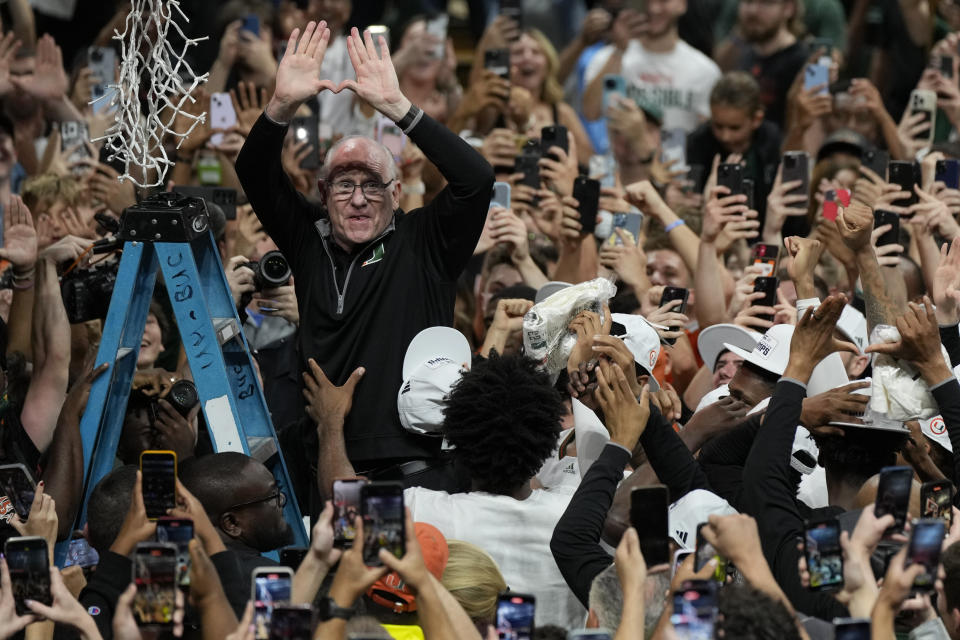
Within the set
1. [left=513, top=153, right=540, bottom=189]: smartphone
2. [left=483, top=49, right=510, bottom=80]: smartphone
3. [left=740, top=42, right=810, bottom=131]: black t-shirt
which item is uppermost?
[left=740, top=42, right=810, bottom=131]: black t-shirt

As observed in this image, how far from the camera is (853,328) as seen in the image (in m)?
5.40

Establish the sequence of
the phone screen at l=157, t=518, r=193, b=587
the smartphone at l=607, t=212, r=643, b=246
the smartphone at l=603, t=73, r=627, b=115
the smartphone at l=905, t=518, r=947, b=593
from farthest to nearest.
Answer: the smartphone at l=603, t=73, r=627, b=115
the smartphone at l=607, t=212, r=643, b=246
the phone screen at l=157, t=518, r=193, b=587
the smartphone at l=905, t=518, r=947, b=593

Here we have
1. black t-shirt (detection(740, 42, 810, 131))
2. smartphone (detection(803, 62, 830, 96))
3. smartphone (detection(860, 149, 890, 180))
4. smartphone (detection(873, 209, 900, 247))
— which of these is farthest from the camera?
black t-shirt (detection(740, 42, 810, 131))

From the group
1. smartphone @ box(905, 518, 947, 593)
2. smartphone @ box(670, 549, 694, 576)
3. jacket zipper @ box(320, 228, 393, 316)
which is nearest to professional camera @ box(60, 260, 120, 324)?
jacket zipper @ box(320, 228, 393, 316)

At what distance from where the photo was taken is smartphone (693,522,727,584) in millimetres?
3197

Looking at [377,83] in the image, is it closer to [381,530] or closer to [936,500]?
[381,530]

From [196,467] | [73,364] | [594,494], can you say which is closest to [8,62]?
[73,364]

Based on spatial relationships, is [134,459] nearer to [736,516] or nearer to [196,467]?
A: [196,467]

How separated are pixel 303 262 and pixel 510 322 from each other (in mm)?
941

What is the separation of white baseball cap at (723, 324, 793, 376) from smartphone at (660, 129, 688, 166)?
11.4 feet

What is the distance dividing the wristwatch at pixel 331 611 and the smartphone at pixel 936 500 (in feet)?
4.89

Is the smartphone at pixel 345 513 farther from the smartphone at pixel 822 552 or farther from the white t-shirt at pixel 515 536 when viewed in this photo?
the smartphone at pixel 822 552

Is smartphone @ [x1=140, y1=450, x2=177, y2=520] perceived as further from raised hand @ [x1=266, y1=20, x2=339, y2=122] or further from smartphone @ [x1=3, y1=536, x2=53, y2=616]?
raised hand @ [x1=266, y1=20, x2=339, y2=122]

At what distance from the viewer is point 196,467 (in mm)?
4102
